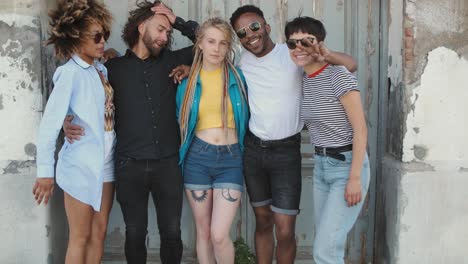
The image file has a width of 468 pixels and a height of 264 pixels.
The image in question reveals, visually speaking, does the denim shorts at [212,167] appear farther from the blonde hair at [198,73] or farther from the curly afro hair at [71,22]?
the curly afro hair at [71,22]

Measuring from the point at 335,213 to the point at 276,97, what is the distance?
85 centimetres

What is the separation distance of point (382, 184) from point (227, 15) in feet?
5.68

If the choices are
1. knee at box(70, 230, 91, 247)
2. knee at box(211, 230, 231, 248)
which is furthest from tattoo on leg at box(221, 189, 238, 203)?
knee at box(70, 230, 91, 247)

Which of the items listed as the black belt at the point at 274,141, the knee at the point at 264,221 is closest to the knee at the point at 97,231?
the knee at the point at 264,221

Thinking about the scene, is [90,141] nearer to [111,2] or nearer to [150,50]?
[150,50]

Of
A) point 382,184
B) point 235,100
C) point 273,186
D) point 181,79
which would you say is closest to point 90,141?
point 181,79

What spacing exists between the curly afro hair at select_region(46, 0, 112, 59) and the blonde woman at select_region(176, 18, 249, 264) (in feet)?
2.32

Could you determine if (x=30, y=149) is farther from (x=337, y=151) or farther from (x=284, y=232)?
(x=337, y=151)

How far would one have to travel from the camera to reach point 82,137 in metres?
3.54

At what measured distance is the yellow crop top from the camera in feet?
12.4

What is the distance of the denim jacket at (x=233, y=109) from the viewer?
12.3 feet

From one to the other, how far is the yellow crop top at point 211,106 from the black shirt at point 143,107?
0.21 m

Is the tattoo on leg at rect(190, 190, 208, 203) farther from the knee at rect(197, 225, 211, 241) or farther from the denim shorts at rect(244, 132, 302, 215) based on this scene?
the denim shorts at rect(244, 132, 302, 215)

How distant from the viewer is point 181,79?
3.82m
